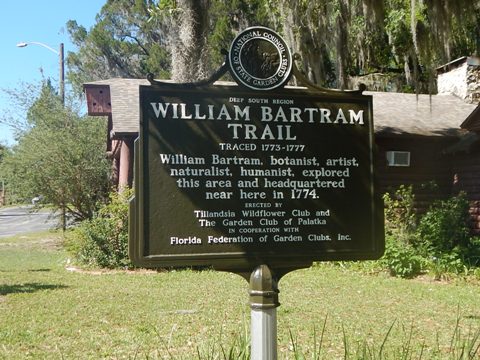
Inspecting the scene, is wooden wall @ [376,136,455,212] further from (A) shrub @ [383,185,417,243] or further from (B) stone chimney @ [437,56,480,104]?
(B) stone chimney @ [437,56,480,104]

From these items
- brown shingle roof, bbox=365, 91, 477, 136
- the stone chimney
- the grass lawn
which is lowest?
the grass lawn

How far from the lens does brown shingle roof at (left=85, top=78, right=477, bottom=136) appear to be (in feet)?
54.4

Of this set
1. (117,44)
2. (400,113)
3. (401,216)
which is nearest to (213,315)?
(401,216)

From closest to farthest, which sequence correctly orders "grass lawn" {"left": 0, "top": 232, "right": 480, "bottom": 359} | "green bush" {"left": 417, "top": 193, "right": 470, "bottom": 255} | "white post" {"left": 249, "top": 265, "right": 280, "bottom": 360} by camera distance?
"white post" {"left": 249, "top": 265, "right": 280, "bottom": 360}, "grass lawn" {"left": 0, "top": 232, "right": 480, "bottom": 359}, "green bush" {"left": 417, "top": 193, "right": 470, "bottom": 255}

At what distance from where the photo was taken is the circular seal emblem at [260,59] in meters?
3.77

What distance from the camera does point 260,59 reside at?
12.5ft

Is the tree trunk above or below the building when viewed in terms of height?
above

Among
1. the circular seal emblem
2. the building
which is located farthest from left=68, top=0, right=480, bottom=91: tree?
the circular seal emblem

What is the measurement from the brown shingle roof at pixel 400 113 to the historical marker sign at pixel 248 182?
38.7ft

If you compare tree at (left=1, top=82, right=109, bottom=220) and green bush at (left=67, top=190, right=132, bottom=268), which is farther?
tree at (left=1, top=82, right=109, bottom=220)

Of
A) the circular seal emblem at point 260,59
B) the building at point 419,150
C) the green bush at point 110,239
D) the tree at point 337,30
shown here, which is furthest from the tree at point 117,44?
the circular seal emblem at point 260,59

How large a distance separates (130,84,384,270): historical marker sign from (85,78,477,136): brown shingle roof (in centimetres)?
1180

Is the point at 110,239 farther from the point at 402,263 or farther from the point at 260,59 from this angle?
the point at 260,59

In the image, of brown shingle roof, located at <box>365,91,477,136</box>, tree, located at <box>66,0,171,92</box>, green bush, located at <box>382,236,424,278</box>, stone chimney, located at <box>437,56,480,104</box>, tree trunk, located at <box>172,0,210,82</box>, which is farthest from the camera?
tree, located at <box>66,0,171,92</box>
